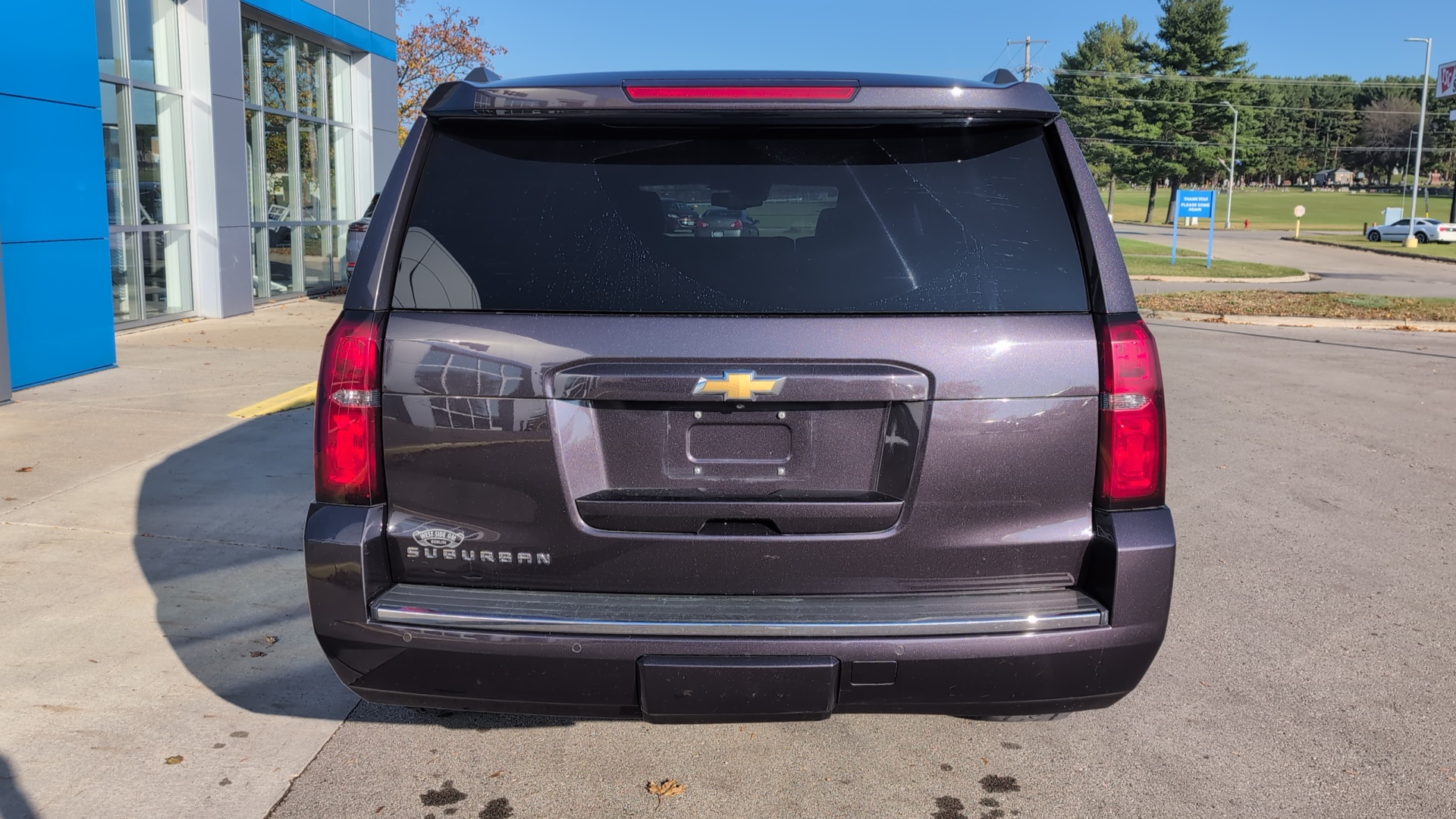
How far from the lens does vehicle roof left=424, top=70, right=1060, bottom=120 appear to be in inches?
111

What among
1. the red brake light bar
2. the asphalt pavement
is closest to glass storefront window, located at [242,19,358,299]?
the asphalt pavement

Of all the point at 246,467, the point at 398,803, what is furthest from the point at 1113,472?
the point at 246,467

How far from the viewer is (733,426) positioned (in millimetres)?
2818

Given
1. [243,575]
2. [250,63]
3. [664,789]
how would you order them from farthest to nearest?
1. [250,63]
2. [243,575]
3. [664,789]

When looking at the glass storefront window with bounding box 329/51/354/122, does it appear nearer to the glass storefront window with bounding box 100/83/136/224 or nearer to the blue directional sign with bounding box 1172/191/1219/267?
the glass storefront window with bounding box 100/83/136/224

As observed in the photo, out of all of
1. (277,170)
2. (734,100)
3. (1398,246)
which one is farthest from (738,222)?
(1398,246)

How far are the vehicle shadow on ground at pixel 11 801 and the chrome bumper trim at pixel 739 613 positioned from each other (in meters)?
1.33

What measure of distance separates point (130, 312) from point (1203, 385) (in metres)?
12.0

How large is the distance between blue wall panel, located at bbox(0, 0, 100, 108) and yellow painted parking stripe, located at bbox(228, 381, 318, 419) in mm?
3073

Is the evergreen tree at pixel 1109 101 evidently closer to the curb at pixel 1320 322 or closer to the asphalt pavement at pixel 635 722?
the curb at pixel 1320 322

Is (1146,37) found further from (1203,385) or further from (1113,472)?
(1113,472)

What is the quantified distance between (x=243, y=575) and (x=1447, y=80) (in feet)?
195

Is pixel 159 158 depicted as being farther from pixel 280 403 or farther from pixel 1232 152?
pixel 1232 152

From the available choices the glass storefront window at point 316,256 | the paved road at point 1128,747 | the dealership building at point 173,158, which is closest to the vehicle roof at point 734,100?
the paved road at point 1128,747
